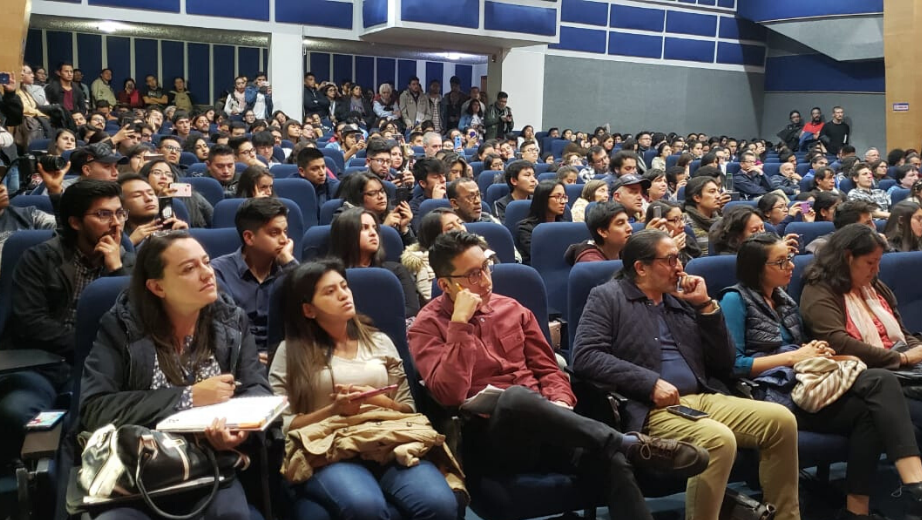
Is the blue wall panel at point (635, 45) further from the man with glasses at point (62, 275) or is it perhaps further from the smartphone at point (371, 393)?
the smartphone at point (371, 393)

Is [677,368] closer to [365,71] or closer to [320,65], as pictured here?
[320,65]

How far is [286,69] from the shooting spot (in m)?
11.0

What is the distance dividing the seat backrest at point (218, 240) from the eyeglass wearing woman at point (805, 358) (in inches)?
73.8

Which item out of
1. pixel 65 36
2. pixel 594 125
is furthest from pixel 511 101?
pixel 65 36

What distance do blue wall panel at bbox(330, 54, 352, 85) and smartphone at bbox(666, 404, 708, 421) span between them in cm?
1152

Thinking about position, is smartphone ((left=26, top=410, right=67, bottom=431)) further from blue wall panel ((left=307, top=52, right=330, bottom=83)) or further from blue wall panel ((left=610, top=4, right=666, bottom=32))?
blue wall panel ((left=610, top=4, right=666, bottom=32))

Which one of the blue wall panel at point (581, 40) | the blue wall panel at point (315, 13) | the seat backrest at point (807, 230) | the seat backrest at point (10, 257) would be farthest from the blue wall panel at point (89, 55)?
the seat backrest at point (807, 230)

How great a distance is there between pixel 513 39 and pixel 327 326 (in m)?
9.56

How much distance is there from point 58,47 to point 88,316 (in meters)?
10.6

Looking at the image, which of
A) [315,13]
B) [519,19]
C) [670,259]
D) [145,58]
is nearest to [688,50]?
[519,19]

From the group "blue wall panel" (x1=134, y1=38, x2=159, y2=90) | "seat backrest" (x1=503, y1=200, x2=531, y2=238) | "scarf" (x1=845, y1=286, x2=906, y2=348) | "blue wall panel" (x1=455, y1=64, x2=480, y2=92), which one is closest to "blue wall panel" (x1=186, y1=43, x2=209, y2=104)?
"blue wall panel" (x1=134, y1=38, x2=159, y2=90)

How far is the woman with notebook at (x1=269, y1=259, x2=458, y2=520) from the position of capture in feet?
6.25

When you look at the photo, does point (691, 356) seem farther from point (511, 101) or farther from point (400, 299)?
point (511, 101)

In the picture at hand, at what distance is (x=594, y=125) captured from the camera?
1428cm
